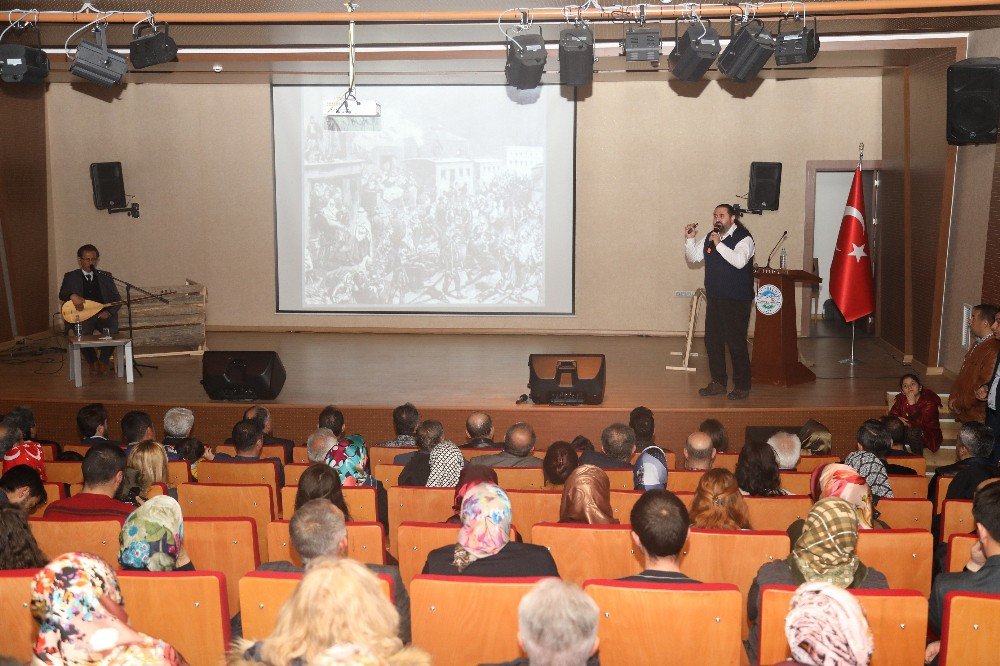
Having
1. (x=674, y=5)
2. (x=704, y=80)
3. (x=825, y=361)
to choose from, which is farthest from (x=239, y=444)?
(x=704, y=80)

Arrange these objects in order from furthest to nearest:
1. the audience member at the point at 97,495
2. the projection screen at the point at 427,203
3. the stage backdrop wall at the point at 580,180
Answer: the projection screen at the point at 427,203, the stage backdrop wall at the point at 580,180, the audience member at the point at 97,495

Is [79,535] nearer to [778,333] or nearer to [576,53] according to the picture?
[576,53]

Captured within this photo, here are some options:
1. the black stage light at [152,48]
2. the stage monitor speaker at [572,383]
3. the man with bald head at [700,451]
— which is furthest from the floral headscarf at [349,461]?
the black stage light at [152,48]

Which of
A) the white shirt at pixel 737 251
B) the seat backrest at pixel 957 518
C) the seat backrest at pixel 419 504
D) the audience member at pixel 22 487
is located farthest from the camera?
the white shirt at pixel 737 251

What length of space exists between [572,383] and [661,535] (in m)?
Answer: 4.82

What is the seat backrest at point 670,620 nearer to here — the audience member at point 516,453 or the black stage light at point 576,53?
the audience member at point 516,453

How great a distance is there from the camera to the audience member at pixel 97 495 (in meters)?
3.99

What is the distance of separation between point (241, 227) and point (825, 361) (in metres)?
6.83

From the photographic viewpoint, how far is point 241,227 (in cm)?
1182

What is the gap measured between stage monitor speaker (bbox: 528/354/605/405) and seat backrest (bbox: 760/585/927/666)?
4.99 meters

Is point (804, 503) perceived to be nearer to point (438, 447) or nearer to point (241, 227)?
point (438, 447)

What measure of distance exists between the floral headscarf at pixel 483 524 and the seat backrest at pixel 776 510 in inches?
57.6

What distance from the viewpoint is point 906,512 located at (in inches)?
171

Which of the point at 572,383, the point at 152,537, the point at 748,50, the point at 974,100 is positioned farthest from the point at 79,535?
the point at 974,100
